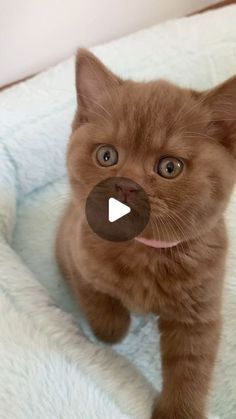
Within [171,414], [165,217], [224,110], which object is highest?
[224,110]

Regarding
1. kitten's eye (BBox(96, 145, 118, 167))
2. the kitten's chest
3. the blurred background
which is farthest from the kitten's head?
the blurred background

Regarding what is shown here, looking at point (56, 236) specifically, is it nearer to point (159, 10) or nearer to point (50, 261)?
point (50, 261)

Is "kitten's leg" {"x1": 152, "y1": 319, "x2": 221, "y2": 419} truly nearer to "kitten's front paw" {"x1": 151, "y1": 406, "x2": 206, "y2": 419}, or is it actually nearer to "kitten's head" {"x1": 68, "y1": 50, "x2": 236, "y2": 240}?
"kitten's front paw" {"x1": 151, "y1": 406, "x2": 206, "y2": 419}

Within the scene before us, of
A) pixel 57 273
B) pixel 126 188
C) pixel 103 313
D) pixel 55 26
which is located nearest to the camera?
pixel 126 188

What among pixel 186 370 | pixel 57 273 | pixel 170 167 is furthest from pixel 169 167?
pixel 57 273
